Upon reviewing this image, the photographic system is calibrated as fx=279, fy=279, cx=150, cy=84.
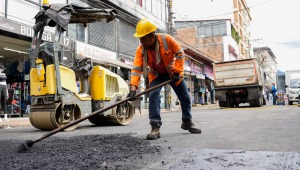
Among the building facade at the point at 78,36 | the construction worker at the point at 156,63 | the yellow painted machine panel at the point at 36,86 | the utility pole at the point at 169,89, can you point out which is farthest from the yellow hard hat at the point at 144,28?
the utility pole at the point at 169,89

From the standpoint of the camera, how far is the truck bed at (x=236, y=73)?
51.4 ft

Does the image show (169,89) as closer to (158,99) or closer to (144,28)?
(158,99)

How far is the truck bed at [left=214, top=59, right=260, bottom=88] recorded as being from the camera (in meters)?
15.7

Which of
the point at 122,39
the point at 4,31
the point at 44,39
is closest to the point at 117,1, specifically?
the point at 122,39

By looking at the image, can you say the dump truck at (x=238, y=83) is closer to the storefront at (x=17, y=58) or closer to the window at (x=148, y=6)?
the window at (x=148, y=6)

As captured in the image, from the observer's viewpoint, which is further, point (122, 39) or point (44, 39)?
point (122, 39)

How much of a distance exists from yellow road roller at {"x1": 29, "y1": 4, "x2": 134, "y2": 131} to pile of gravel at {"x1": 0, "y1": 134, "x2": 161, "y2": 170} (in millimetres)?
2115

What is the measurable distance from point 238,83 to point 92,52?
8312 mm

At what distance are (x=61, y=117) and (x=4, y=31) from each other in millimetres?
6435

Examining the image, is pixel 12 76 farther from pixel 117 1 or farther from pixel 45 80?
pixel 45 80

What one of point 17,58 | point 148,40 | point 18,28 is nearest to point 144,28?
point 148,40

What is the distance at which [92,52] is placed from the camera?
47.9ft

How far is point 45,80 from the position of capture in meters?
5.66

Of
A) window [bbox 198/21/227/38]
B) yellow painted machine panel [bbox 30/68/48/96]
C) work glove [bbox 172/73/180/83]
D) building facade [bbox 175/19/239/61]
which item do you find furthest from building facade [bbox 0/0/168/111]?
window [bbox 198/21/227/38]
